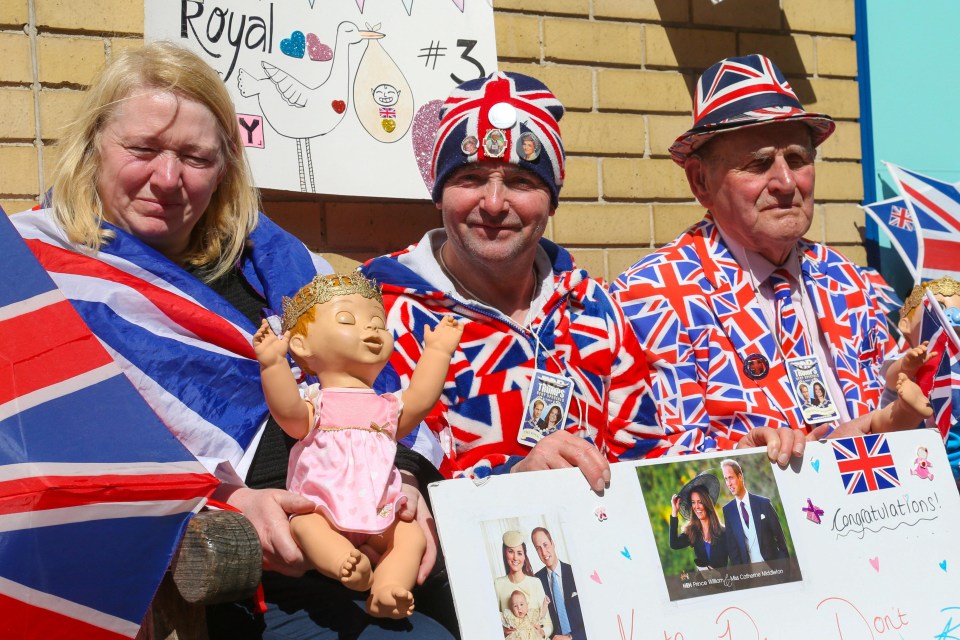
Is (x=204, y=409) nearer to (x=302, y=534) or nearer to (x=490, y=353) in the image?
(x=302, y=534)

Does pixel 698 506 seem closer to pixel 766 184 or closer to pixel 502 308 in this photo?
pixel 502 308

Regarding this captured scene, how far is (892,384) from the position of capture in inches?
113

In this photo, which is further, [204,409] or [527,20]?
[527,20]

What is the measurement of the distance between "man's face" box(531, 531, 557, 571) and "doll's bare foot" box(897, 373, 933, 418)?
107 centimetres

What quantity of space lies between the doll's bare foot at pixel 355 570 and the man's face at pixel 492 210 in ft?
3.32

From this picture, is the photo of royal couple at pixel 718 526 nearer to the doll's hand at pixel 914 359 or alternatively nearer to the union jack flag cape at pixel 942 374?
the doll's hand at pixel 914 359

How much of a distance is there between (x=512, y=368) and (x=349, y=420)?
2.47ft

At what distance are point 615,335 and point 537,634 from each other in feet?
3.55

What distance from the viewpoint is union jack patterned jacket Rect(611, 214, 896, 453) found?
→ 3.13 metres

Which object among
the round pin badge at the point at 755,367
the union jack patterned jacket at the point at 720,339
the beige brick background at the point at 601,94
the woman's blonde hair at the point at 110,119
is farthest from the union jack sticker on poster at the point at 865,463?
the beige brick background at the point at 601,94

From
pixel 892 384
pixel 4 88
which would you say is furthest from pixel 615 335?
pixel 4 88

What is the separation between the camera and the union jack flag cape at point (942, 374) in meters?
2.85

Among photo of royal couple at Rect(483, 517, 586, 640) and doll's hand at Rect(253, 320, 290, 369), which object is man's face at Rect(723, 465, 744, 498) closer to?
photo of royal couple at Rect(483, 517, 586, 640)

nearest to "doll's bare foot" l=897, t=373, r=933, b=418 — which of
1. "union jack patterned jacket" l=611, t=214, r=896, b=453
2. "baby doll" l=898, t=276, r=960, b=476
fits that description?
"baby doll" l=898, t=276, r=960, b=476
